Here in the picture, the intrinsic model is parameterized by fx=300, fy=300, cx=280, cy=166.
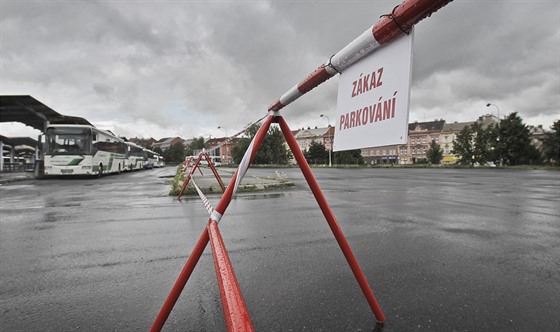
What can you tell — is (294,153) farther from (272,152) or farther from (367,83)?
(272,152)

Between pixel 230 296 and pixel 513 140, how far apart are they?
61.9 m

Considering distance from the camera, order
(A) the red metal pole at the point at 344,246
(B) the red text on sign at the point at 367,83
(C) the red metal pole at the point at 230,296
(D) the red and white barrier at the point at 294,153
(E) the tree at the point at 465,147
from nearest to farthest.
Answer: (C) the red metal pole at the point at 230,296 < (D) the red and white barrier at the point at 294,153 < (B) the red text on sign at the point at 367,83 < (A) the red metal pole at the point at 344,246 < (E) the tree at the point at 465,147

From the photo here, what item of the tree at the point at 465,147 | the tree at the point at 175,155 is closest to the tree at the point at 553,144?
the tree at the point at 465,147

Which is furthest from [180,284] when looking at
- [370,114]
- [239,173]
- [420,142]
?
[420,142]

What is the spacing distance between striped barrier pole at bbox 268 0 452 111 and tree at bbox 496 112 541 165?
199 feet

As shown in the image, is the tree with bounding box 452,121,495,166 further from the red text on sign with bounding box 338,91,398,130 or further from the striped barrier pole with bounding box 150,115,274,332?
the striped barrier pole with bounding box 150,115,274,332

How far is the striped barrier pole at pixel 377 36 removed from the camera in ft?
4.10

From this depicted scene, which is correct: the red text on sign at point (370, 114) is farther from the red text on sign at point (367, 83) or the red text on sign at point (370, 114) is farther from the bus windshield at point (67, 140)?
the bus windshield at point (67, 140)

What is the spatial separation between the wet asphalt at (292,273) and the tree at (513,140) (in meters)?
54.3

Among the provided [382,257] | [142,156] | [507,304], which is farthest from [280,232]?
[142,156]

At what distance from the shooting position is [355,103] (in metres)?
1.71

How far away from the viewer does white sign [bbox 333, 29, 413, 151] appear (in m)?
1.37

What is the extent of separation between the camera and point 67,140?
18.9 meters

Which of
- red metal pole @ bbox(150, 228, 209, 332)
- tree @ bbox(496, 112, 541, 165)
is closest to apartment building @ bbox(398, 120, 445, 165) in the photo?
tree @ bbox(496, 112, 541, 165)
